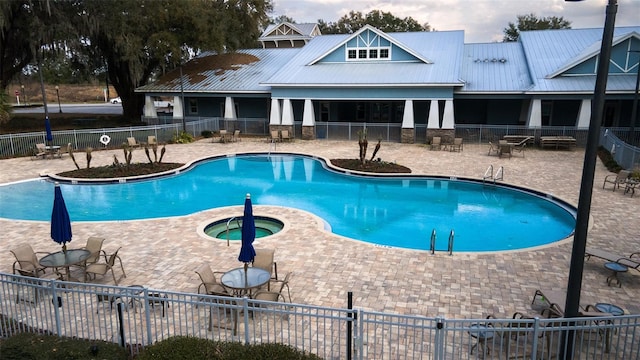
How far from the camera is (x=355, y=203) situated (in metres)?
18.1

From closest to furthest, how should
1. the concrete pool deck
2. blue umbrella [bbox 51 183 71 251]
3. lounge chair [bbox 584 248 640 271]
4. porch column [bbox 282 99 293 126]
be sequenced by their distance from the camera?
the concrete pool deck
blue umbrella [bbox 51 183 71 251]
lounge chair [bbox 584 248 640 271]
porch column [bbox 282 99 293 126]

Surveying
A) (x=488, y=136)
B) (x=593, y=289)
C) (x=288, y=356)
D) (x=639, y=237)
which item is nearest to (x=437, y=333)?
(x=288, y=356)

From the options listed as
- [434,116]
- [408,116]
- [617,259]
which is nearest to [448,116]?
[434,116]

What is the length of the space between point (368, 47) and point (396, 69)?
2784 mm

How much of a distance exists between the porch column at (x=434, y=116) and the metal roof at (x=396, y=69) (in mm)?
1477

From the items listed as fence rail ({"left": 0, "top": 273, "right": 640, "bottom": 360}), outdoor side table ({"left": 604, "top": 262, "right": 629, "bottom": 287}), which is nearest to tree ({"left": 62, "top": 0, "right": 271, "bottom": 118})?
fence rail ({"left": 0, "top": 273, "right": 640, "bottom": 360})

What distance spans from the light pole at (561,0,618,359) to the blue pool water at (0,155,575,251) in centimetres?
669

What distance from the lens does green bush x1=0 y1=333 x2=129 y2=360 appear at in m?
6.70

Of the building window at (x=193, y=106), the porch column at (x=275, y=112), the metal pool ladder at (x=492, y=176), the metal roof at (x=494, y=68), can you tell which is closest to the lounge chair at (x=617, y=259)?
the metal pool ladder at (x=492, y=176)

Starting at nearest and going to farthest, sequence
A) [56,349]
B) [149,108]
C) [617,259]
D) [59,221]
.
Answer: [56,349], [59,221], [617,259], [149,108]

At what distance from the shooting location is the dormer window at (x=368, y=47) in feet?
103

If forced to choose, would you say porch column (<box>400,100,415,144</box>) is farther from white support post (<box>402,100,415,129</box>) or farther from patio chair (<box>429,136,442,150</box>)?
patio chair (<box>429,136,442,150</box>)

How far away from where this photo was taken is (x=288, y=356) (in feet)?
20.7

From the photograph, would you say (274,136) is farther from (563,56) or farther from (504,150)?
(563,56)
